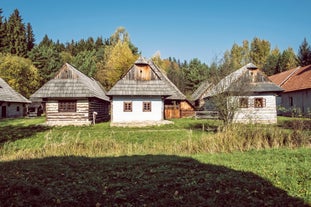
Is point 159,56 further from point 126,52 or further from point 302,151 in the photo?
point 302,151

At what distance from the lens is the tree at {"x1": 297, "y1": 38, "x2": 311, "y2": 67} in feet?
133

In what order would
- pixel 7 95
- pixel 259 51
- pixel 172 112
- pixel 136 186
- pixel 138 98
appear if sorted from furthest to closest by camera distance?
pixel 259 51, pixel 7 95, pixel 172 112, pixel 138 98, pixel 136 186

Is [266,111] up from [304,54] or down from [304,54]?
down

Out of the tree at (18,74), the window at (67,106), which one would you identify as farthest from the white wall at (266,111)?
the tree at (18,74)

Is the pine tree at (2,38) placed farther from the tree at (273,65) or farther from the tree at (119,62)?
the tree at (273,65)

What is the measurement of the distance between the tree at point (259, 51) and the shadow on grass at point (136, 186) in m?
60.6

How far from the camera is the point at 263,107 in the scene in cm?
2347

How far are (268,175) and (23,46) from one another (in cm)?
6119

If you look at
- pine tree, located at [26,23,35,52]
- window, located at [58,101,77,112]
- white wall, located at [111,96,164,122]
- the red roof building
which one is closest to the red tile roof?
the red roof building

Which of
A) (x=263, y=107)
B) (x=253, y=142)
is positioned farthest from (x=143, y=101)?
(x=253, y=142)

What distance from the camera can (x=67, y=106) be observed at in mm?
22562

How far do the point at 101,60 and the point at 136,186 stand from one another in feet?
189

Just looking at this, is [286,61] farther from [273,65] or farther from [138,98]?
[138,98]

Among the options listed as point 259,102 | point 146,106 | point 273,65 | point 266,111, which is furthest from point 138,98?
point 273,65
